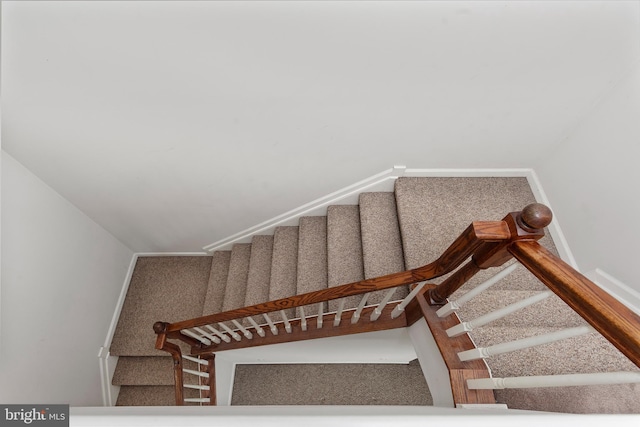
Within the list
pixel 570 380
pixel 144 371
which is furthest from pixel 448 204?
pixel 144 371

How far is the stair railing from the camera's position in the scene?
65 cm

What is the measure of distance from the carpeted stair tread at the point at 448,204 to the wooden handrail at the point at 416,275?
973mm

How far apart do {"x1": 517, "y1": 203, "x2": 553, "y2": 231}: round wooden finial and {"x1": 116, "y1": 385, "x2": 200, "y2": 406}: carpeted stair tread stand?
127 inches

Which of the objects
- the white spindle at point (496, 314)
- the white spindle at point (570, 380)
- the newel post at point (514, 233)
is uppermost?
the newel post at point (514, 233)

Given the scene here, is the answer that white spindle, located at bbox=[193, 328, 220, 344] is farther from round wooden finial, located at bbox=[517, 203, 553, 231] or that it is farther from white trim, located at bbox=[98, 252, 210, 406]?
round wooden finial, located at bbox=[517, 203, 553, 231]

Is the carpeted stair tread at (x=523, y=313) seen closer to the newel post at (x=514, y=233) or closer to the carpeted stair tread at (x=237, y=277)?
the newel post at (x=514, y=233)

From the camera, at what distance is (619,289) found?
1.94m

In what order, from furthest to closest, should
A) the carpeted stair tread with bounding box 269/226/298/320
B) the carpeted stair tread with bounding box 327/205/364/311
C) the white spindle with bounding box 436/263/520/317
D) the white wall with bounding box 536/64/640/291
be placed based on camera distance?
the carpeted stair tread with bounding box 269/226/298/320 < the carpeted stair tread with bounding box 327/205/364/311 < the white wall with bounding box 536/64/640/291 < the white spindle with bounding box 436/263/520/317

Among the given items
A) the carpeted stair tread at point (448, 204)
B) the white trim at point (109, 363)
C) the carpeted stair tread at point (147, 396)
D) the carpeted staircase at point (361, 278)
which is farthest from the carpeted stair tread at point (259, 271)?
the white trim at point (109, 363)

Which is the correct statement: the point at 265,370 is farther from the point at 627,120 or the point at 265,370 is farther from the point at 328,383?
the point at 627,120

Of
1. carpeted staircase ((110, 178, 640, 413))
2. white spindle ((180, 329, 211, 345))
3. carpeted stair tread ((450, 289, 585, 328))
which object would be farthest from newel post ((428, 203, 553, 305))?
white spindle ((180, 329, 211, 345))

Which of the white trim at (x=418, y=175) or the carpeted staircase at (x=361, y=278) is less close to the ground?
the white trim at (x=418, y=175)

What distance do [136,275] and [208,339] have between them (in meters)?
1.83
